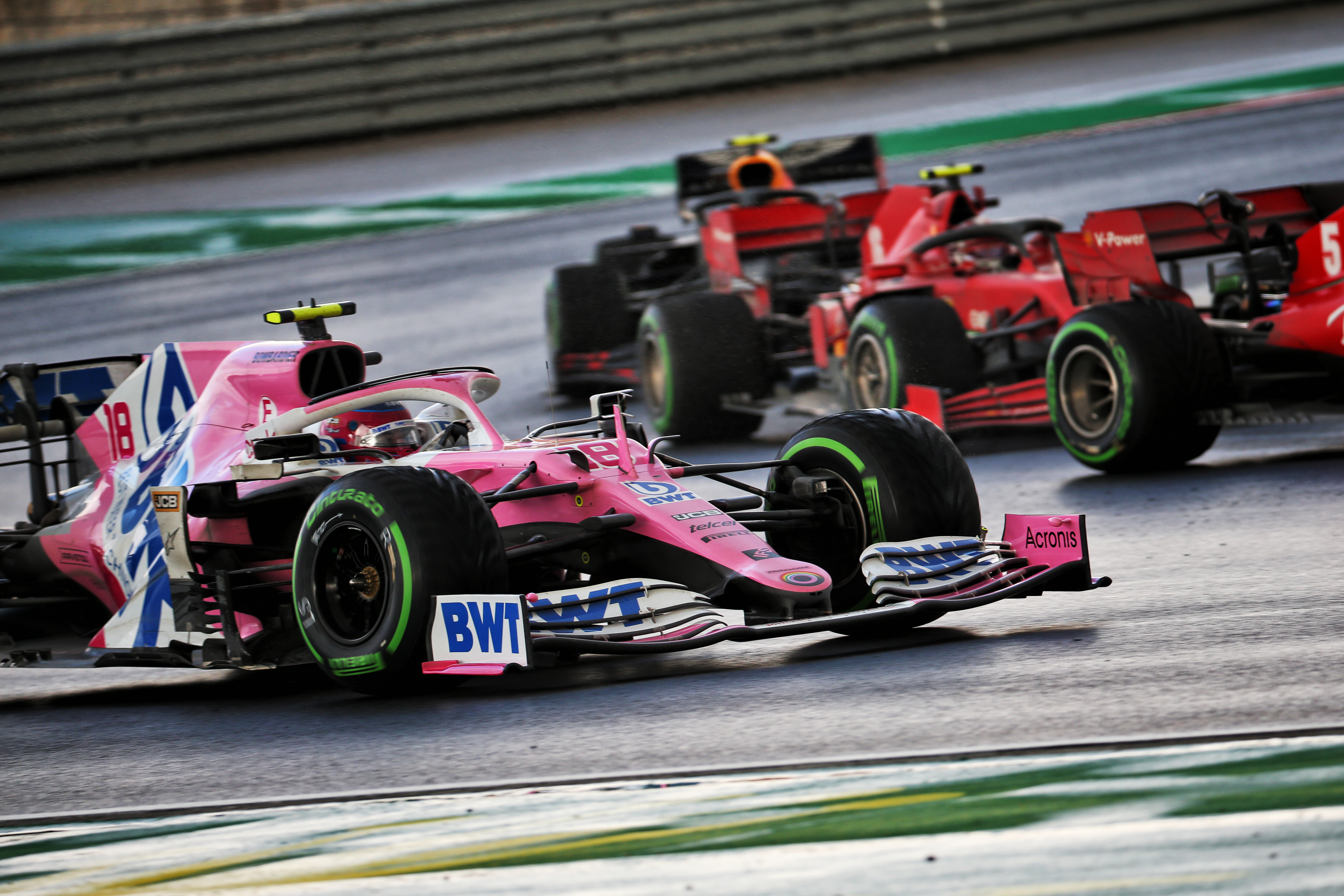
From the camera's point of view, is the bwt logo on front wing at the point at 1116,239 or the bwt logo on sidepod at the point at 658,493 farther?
the bwt logo on front wing at the point at 1116,239

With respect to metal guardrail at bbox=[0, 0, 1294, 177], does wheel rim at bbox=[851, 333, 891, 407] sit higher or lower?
lower

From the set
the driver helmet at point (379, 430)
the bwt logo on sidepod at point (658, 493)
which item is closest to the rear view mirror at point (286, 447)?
the driver helmet at point (379, 430)

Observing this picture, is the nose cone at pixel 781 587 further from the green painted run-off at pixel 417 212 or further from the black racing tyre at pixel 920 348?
the green painted run-off at pixel 417 212

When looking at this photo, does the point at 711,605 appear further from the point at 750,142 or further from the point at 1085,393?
the point at 750,142

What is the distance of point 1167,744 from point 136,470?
16.7 feet

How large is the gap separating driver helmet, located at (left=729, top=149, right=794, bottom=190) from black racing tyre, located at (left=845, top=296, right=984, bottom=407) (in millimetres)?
4505

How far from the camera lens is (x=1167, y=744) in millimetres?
4750

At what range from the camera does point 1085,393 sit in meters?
11.4

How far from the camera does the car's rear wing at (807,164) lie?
1758 cm

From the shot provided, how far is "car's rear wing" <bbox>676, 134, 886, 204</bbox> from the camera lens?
17.6 m

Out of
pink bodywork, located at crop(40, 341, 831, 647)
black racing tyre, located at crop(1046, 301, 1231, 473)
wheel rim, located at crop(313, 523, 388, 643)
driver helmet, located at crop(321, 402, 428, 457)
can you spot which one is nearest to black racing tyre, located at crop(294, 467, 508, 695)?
wheel rim, located at crop(313, 523, 388, 643)

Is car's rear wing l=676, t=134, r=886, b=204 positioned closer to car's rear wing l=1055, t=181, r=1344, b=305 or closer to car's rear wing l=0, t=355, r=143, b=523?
car's rear wing l=1055, t=181, r=1344, b=305

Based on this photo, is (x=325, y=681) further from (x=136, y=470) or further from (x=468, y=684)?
(x=136, y=470)

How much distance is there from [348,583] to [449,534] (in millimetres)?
633
